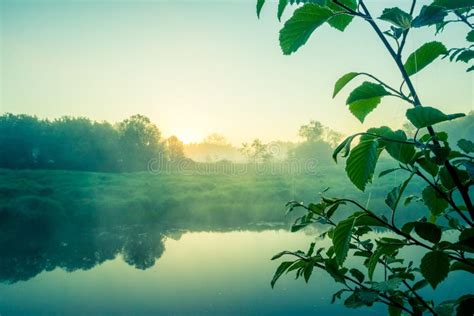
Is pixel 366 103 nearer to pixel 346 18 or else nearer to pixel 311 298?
pixel 346 18

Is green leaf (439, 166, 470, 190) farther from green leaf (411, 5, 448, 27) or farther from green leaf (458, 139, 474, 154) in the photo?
green leaf (411, 5, 448, 27)

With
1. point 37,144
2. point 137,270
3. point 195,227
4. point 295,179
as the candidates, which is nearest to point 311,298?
point 137,270

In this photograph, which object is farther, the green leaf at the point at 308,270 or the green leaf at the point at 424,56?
the green leaf at the point at 308,270

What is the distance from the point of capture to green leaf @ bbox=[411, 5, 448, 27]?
0.40 m

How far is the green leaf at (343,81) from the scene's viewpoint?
0.48 metres

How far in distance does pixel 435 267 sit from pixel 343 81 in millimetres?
349

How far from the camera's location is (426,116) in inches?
13.8

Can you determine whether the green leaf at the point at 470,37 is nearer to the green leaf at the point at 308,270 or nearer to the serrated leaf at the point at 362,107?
the serrated leaf at the point at 362,107

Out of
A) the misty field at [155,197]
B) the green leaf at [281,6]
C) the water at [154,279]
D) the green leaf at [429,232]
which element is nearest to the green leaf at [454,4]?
the green leaf at [281,6]

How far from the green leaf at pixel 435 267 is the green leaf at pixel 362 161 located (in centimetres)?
20

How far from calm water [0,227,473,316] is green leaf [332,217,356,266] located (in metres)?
5.86

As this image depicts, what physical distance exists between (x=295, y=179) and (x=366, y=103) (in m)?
21.9

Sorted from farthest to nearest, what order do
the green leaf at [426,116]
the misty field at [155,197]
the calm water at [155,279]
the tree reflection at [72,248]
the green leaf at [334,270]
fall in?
1. the misty field at [155,197]
2. the tree reflection at [72,248]
3. the calm water at [155,279]
4. the green leaf at [334,270]
5. the green leaf at [426,116]

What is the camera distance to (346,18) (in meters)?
0.50
